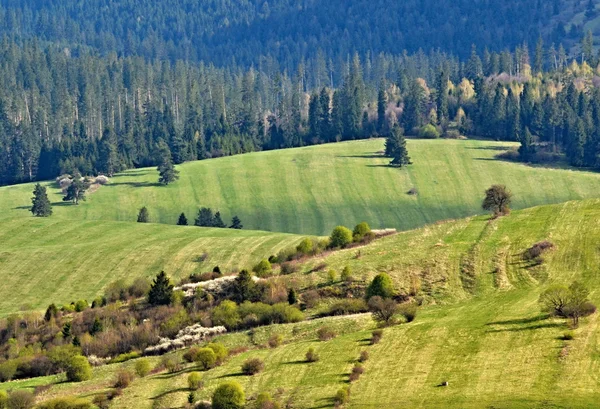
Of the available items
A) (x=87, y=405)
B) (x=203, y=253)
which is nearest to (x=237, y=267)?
(x=203, y=253)

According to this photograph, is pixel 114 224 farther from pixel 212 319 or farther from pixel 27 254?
pixel 212 319

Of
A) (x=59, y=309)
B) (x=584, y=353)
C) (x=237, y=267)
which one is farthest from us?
(x=237, y=267)

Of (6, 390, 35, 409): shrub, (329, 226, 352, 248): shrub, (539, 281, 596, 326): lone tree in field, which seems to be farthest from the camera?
(329, 226, 352, 248): shrub

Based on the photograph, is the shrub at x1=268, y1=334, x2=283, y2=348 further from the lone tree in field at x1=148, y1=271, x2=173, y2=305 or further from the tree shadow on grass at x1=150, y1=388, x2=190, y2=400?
the lone tree in field at x1=148, y1=271, x2=173, y2=305

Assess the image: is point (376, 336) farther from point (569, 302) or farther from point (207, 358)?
point (569, 302)

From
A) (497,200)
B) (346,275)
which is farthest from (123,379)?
(497,200)

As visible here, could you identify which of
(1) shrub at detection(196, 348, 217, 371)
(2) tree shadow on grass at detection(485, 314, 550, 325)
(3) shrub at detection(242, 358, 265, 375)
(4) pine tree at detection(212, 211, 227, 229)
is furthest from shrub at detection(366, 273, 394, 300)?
(4) pine tree at detection(212, 211, 227, 229)

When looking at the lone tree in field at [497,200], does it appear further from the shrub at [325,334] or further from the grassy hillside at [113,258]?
the shrub at [325,334]
